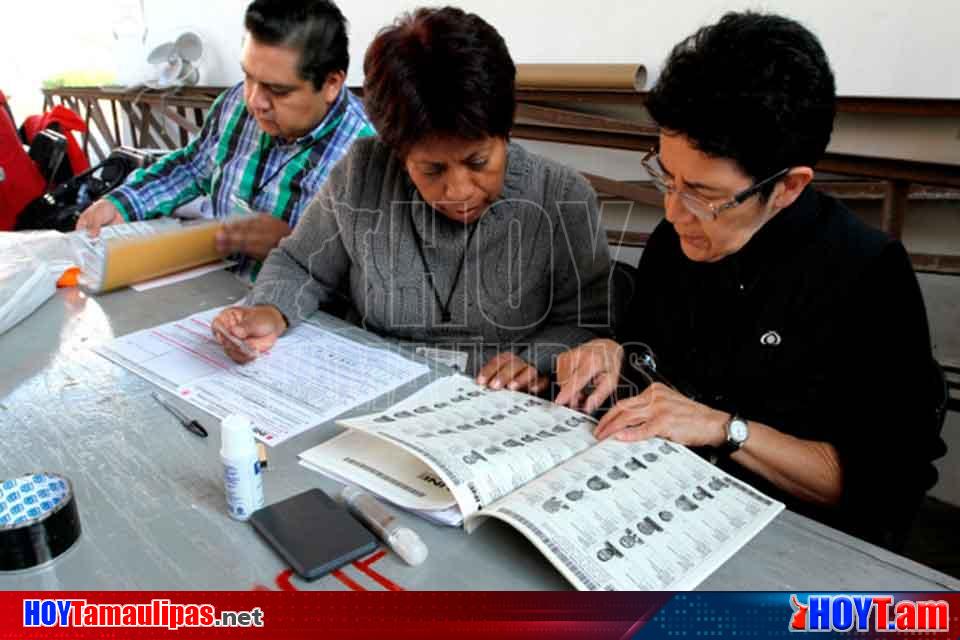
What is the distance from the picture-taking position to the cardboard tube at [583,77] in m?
2.12

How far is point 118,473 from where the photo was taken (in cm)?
98

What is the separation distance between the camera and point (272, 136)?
2.02 metres

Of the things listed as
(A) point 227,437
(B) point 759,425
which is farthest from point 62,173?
(B) point 759,425

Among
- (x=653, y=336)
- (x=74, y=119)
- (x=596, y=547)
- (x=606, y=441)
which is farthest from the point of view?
(x=74, y=119)

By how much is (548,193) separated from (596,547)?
2.64 ft

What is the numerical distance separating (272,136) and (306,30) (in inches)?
12.4

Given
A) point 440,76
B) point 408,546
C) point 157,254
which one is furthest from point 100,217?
point 408,546

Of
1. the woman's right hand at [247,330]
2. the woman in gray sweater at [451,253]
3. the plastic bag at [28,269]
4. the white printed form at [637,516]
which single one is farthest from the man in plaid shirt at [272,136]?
the white printed form at [637,516]

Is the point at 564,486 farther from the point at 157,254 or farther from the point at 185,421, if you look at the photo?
the point at 157,254

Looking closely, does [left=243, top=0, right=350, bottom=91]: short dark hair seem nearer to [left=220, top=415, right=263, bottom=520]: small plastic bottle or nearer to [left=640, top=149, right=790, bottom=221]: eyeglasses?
[left=640, top=149, right=790, bottom=221]: eyeglasses

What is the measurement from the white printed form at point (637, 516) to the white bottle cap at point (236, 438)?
0.93ft

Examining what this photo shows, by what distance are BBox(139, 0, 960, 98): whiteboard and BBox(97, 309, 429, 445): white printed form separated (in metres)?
0.72

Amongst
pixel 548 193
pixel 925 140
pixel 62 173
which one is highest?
pixel 925 140

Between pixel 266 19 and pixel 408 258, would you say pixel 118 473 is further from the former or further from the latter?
pixel 266 19
